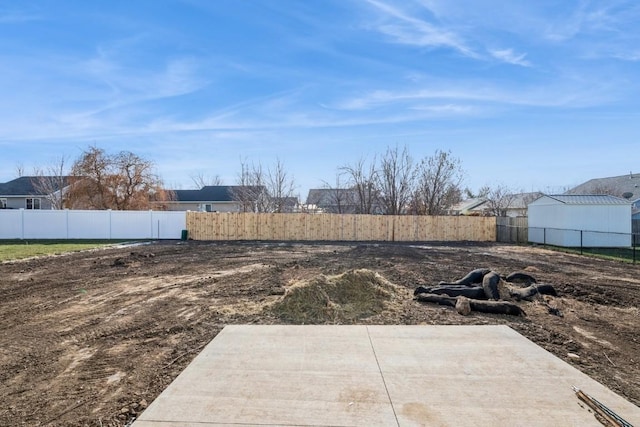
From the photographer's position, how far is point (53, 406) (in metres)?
3.08

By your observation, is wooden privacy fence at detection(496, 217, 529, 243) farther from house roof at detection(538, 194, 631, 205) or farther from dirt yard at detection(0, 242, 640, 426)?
dirt yard at detection(0, 242, 640, 426)

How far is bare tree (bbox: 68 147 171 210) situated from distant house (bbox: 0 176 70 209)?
668 cm

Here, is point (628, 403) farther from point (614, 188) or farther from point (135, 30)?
point (614, 188)

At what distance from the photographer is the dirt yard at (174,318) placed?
3387 millimetres

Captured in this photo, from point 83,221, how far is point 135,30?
16.4 metres

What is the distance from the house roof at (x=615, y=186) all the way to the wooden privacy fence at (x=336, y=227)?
55.4 feet

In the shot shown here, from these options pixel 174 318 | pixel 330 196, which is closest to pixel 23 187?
pixel 330 196

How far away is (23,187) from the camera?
34.9 meters

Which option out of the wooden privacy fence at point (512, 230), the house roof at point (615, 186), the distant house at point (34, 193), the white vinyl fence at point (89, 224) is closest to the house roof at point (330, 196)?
the wooden privacy fence at point (512, 230)

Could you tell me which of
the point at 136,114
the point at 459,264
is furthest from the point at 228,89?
the point at 459,264

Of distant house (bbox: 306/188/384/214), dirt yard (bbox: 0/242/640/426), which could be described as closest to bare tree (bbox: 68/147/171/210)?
distant house (bbox: 306/188/384/214)

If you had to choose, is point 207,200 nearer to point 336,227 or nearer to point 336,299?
Answer: point 336,227

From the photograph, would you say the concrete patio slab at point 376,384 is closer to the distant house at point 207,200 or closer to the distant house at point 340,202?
the distant house at point 340,202

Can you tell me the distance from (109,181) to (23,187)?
→ 557 inches
